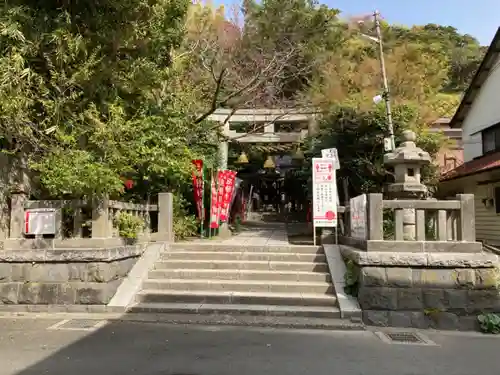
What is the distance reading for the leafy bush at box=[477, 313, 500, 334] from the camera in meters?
6.66

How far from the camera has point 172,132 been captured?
29.9ft

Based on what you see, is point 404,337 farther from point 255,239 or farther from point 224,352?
point 255,239

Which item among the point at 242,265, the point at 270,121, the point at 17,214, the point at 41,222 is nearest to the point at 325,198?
the point at 242,265

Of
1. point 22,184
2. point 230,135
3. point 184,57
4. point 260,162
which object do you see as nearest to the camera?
point 22,184

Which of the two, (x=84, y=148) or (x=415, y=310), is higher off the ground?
(x=84, y=148)

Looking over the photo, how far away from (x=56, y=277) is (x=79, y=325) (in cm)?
132

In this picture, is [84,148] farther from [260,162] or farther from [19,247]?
[260,162]

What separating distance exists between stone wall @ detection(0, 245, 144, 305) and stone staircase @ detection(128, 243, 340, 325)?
0.76m

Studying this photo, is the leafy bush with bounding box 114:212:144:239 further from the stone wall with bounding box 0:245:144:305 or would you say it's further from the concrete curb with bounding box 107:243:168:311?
the stone wall with bounding box 0:245:144:305

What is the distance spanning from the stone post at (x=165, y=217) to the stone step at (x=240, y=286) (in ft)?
6.11

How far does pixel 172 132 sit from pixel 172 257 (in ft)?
8.80

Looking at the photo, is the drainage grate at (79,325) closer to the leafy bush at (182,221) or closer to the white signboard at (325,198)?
the leafy bush at (182,221)

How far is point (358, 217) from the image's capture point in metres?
8.32

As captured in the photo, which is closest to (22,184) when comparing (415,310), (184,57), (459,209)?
(184,57)
